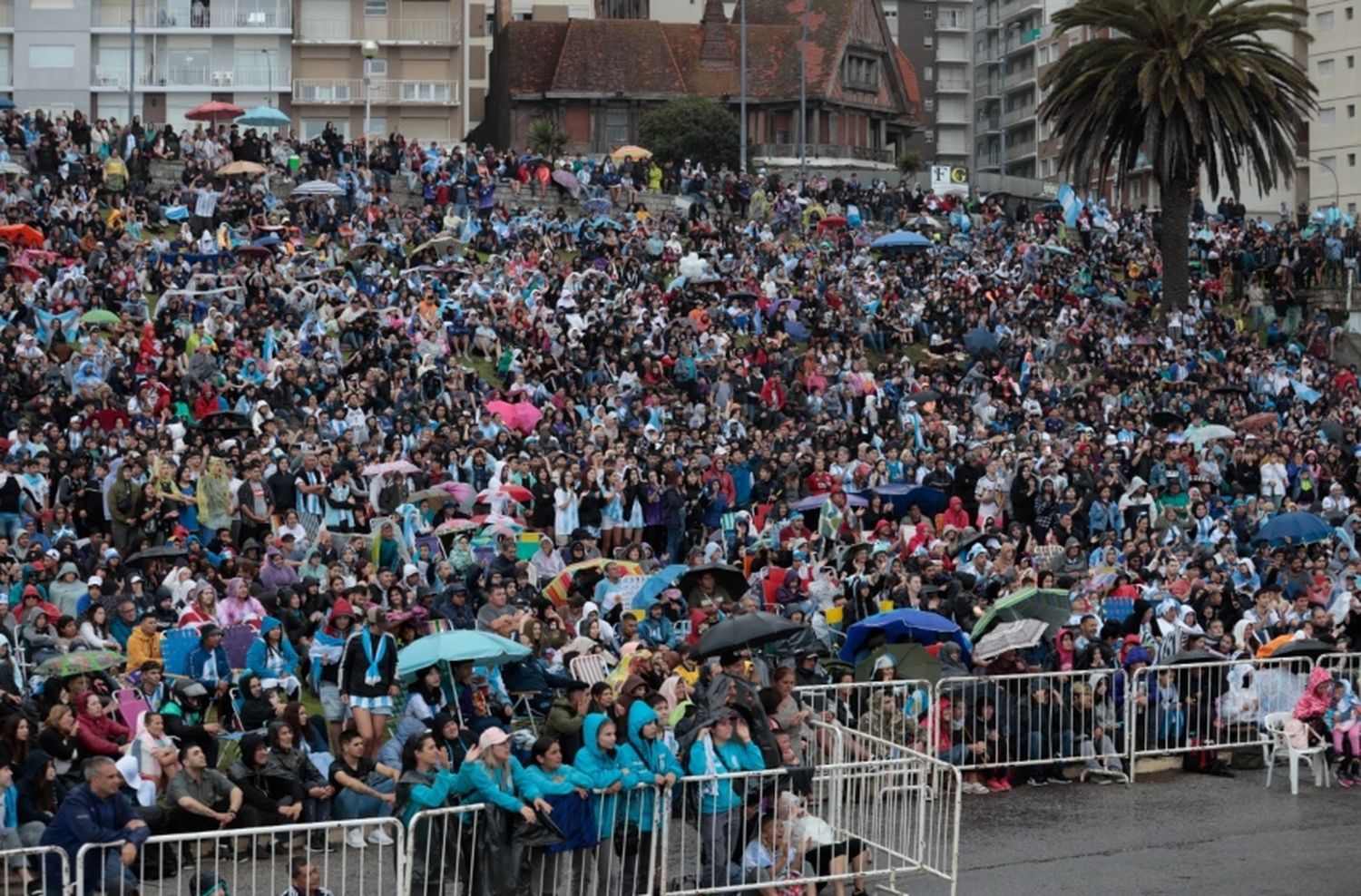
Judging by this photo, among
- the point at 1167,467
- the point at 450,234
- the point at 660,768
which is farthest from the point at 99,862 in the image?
the point at 450,234

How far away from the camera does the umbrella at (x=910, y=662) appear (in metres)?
17.9

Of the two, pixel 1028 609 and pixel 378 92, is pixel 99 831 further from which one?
pixel 378 92

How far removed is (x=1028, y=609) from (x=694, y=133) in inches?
2214

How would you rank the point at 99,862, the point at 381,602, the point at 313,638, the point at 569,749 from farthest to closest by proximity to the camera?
the point at 381,602 < the point at 313,638 < the point at 569,749 < the point at 99,862

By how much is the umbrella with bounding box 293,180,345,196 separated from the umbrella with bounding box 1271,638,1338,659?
2488 centimetres

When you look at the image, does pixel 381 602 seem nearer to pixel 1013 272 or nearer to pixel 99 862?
pixel 99 862

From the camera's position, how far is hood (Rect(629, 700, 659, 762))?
545 inches

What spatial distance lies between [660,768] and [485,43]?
3025 inches

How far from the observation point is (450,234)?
40.0 meters

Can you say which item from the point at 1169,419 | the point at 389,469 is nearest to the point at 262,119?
the point at 1169,419

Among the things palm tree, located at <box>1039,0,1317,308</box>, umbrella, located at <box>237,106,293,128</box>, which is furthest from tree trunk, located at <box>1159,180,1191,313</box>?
umbrella, located at <box>237,106,293,128</box>

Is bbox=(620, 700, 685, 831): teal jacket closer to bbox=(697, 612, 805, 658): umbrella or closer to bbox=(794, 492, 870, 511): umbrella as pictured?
bbox=(697, 612, 805, 658): umbrella

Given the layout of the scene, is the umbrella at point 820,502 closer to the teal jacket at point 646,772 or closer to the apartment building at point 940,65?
the teal jacket at point 646,772

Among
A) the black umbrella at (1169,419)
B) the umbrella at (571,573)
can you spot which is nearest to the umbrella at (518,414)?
the umbrella at (571,573)
